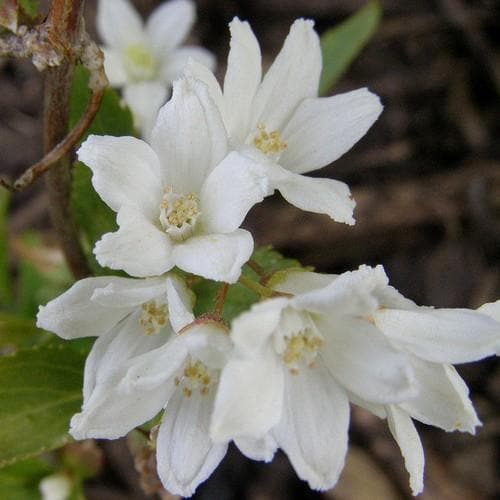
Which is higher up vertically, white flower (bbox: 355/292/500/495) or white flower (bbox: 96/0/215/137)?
white flower (bbox: 355/292/500/495)

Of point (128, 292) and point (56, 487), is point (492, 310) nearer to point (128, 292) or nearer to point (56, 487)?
point (128, 292)

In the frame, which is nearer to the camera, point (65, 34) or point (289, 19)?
point (65, 34)

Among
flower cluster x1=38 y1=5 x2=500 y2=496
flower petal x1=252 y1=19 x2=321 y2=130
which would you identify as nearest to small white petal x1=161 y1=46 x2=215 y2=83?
flower petal x1=252 y1=19 x2=321 y2=130

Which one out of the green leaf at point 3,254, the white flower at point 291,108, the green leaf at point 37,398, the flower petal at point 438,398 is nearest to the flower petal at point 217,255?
the white flower at point 291,108

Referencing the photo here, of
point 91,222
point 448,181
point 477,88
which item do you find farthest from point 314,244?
point 91,222

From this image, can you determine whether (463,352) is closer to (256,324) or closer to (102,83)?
(256,324)

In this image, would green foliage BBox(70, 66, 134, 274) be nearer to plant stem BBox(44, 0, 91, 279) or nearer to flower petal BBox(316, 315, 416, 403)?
plant stem BBox(44, 0, 91, 279)

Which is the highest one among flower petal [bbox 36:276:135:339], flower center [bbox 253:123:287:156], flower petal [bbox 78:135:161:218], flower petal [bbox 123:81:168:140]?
flower petal [bbox 78:135:161:218]

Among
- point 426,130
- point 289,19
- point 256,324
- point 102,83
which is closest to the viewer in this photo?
point 256,324

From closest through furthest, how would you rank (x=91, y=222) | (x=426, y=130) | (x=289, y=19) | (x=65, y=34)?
(x=65, y=34) → (x=91, y=222) → (x=426, y=130) → (x=289, y=19)
